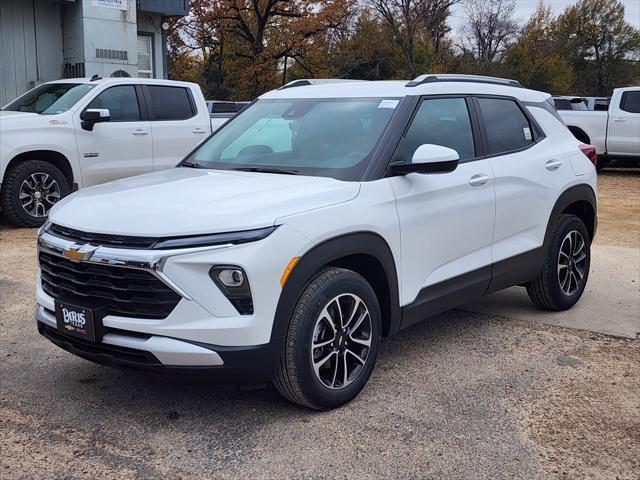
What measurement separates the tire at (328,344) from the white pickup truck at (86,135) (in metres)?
6.35

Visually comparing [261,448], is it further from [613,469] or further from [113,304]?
[613,469]

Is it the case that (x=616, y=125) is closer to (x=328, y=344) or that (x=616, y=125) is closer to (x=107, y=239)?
(x=328, y=344)

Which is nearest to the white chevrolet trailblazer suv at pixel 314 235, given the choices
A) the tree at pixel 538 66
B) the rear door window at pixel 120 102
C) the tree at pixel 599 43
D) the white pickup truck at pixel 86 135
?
the white pickup truck at pixel 86 135

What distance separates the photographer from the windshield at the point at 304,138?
4336 millimetres

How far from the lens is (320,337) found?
3785 mm

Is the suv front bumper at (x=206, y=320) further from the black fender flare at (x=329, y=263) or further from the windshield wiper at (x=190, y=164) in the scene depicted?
the windshield wiper at (x=190, y=164)

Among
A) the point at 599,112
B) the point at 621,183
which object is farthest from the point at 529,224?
the point at 599,112

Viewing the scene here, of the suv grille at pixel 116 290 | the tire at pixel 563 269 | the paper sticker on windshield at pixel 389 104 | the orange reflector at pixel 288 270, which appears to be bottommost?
the tire at pixel 563 269

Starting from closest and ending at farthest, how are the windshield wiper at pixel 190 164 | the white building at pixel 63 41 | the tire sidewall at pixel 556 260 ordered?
the windshield wiper at pixel 190 164, the tire sidewall at pixel 556 260, the white building at pixel 63 41

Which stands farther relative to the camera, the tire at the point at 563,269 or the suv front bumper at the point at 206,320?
the tire at the point at 563,269

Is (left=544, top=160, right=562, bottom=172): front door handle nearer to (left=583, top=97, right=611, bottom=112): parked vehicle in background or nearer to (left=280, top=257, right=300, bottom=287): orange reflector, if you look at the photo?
(left=280, top=257, right=300, bottom=287): orange reflector

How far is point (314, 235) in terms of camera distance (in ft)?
12.0

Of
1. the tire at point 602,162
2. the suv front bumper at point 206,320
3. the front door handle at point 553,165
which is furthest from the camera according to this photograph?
the tire at point 602,162

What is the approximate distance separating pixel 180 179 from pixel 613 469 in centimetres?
277
